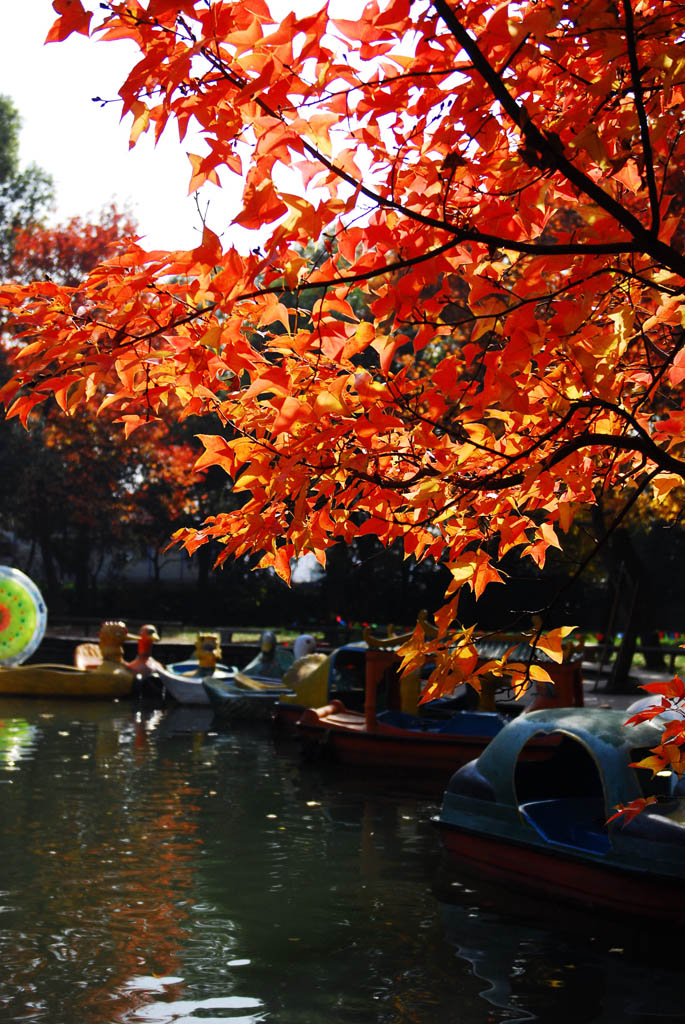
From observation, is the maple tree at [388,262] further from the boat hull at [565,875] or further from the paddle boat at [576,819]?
the boat hull at [565,875]

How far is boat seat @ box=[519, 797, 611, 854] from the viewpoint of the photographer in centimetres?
905

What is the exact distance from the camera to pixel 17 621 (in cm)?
2539

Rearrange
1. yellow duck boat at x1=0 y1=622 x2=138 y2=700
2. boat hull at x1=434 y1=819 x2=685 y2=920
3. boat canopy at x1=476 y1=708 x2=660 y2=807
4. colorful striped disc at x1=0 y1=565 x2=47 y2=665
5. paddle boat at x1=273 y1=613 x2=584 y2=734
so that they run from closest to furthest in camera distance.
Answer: boat hull at x1=434 y1=819 x2=685 y2=920
boat canopy at x1=476 y1=708 x2=660 y2=807
paddle boat at x1=273 y1=613 x2=584 y2=734
yellow duck boat at x1=0 y1=622 x2=138 y2=700
colorful striped disc at x1=0 y1=565 x2=47 y2=665

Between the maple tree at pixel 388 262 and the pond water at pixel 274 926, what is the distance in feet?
13.9

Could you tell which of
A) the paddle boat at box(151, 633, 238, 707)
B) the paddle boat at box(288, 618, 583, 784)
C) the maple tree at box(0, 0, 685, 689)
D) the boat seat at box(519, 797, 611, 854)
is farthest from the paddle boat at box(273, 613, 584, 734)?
the maple tree at box(0, 0, 685, 689)

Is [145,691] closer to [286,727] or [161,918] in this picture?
[286,727]

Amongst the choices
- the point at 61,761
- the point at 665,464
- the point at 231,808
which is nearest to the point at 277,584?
the point at 61,761

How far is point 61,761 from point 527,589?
1634cm

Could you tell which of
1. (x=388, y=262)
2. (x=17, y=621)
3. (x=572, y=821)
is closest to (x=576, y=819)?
(x=572, y=821)

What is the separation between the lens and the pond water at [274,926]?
6.84 metres

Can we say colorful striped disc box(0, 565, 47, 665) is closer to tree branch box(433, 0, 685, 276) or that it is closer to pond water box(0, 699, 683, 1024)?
pond water box(0, 699, 683, 1024)

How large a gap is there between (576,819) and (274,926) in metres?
3.10

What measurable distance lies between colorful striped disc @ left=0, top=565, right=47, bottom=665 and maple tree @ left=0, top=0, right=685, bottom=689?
73.9 ft

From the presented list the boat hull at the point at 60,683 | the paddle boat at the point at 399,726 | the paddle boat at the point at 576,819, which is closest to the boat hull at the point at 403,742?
the paddle boat at the point at 399,726
